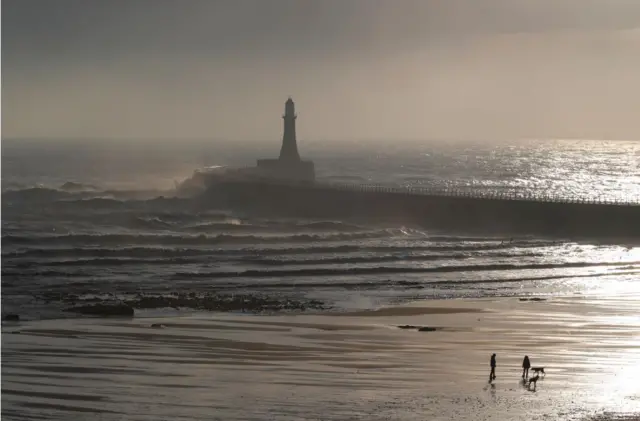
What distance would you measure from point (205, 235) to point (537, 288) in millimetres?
18952

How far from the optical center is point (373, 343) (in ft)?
70.5

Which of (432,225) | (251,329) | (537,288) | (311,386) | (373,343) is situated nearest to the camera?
(311,386)

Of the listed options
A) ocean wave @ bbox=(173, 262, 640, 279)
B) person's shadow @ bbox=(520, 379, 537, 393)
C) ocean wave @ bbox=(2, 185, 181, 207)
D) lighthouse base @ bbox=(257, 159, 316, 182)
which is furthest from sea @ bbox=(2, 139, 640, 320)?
person's shadow @ bbox=(520, 379, 537, 393)

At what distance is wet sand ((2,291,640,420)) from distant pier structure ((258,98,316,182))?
123ft

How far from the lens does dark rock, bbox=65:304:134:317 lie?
24808mm

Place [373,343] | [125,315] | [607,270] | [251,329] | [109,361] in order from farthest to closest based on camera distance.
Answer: [607,270], [125,315], [251,329], [373,343], [109,361]

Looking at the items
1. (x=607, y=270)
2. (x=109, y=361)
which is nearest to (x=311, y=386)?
(x=109, y=361)

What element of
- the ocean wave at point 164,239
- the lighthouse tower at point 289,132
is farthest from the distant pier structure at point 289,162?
the ocean wave at point 164,239

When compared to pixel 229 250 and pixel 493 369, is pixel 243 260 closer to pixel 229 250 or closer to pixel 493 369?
pixel 229 250

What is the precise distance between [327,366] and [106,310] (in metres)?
8.07

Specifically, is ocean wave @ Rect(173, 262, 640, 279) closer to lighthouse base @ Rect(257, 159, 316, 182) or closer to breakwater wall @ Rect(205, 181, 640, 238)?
breakwater wall @ Rect(205, 181, 640, 238)

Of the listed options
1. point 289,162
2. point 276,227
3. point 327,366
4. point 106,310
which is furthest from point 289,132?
point 327,366

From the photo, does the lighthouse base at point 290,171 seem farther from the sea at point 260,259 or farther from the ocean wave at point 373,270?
the ocean wave at point 373,270

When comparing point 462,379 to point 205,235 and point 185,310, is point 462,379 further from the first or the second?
point 205,235
